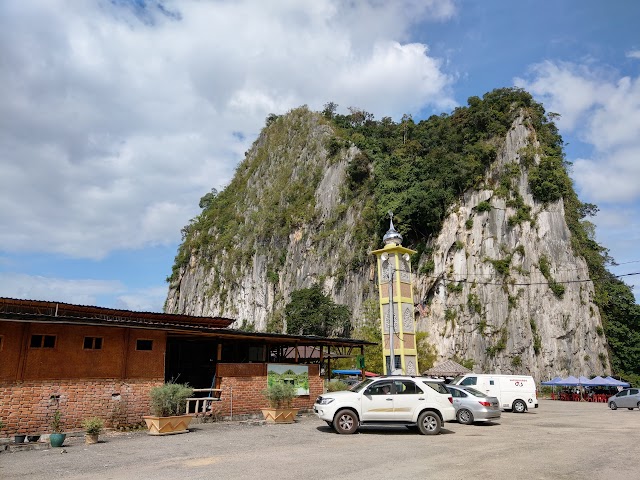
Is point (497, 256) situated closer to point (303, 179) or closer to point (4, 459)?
point (303, 179)

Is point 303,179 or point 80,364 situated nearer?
point 80,364

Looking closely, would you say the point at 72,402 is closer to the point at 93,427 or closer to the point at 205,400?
the point at 93,427

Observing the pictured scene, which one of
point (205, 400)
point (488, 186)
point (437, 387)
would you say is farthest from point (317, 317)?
point (437, 387)

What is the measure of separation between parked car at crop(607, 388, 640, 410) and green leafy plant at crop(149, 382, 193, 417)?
25272 mm

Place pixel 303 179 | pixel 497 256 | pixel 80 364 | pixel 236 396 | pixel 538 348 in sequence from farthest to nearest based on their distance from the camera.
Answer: pixel 303 179 < pixel 497 256 < pixel 538 348 < pixel 236 396 < pixel 80 364

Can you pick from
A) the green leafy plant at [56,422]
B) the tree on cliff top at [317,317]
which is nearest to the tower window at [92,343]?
the green leafy plant at [56,422]

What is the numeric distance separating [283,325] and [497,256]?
2510 cm

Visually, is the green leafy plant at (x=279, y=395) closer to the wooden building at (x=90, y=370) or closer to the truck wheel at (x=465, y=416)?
the wooden building at (x=90, y=370)

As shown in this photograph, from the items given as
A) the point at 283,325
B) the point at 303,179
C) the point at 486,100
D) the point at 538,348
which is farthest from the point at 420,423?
the point at 303,179

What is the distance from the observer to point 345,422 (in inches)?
552

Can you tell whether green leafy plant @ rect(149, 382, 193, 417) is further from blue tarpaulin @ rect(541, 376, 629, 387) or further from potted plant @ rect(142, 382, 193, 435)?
blue tarpaulin @ rect(541, 376, 629, 387)

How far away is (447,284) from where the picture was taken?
48469mm

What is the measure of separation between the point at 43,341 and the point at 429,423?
1151cm

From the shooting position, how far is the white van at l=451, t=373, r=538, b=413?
24.8 m
